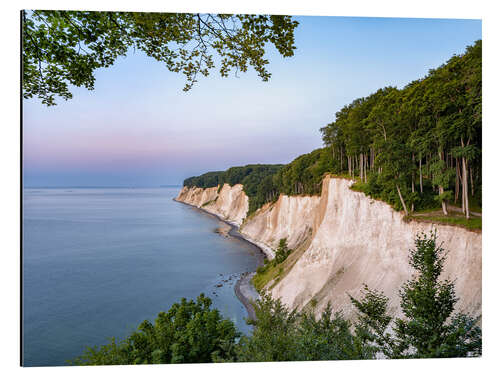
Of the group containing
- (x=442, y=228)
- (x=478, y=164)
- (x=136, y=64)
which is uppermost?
(x=136, y=64)

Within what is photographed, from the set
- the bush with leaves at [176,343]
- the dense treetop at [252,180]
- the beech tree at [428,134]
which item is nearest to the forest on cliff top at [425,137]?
the beech tree at [428,134]

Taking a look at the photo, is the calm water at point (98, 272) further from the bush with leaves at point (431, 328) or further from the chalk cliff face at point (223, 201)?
the chalk cliff face at point (223, 201)

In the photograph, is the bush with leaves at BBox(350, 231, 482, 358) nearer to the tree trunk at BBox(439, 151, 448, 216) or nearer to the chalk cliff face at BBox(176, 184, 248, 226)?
the tree trunk at BBox(439, 151, 448, 216)

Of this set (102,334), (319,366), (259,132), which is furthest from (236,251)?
(319,366)

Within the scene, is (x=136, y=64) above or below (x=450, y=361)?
above
